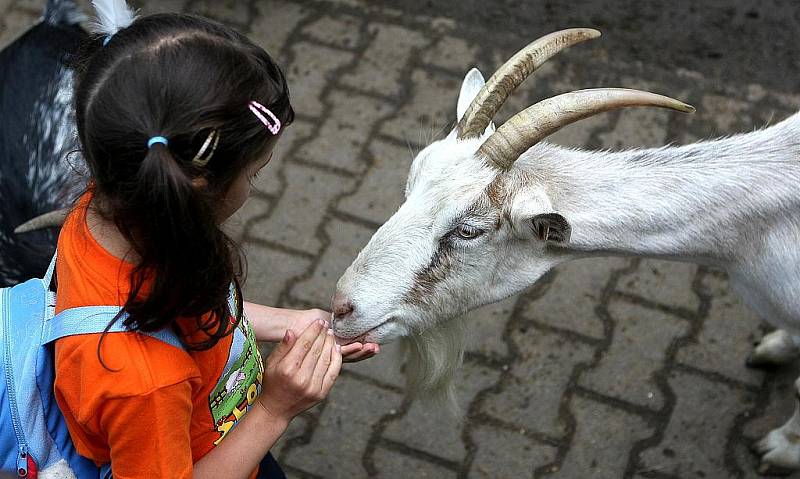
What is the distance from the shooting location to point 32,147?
3.66 meters

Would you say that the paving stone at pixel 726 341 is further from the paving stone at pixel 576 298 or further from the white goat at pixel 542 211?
the white goat at pixel 542 211

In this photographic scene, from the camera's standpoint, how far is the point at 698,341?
454 centimetres

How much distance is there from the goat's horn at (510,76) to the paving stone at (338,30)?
9.86 feet

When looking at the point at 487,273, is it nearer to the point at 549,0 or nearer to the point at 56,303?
the point at 56,303

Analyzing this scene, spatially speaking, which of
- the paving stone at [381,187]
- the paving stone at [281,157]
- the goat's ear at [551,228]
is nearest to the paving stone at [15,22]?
the paving stone at [281,157]

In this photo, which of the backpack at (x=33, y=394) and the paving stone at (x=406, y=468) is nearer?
the backpack at (x=33, y=394)

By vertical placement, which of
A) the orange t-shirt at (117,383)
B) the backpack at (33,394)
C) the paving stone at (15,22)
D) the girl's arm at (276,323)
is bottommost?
the paving stone at (15,22)

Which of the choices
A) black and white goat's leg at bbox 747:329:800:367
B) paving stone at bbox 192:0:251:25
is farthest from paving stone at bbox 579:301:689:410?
paving stone at bbox 192:0:251:25

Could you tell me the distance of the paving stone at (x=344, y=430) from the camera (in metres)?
4.21

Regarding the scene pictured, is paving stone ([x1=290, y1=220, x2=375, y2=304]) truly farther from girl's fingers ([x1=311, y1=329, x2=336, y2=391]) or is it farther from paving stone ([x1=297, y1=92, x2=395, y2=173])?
girl's fingers ([x1=311, y1=329, x2=336, y2=391])

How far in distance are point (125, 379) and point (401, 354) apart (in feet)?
6.62

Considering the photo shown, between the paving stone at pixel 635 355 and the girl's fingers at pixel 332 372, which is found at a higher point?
the paving stone at pixel 635 355

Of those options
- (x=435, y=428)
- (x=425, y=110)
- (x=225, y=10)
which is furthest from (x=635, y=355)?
(x=225, y=10)

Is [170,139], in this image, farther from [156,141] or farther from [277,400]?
[277,400]
